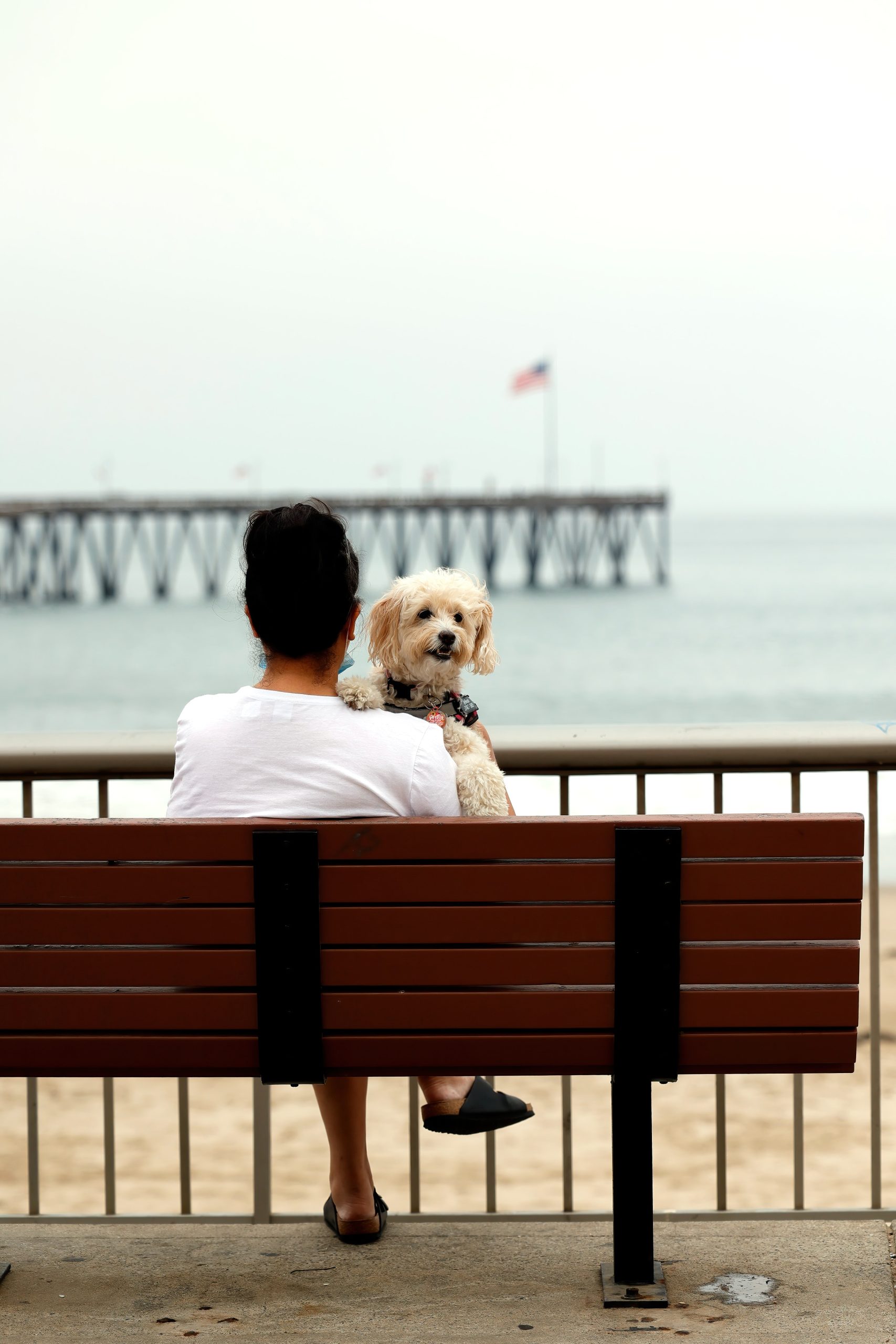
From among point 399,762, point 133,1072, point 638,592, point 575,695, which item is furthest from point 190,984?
point 638,592

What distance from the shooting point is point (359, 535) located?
73750 mm

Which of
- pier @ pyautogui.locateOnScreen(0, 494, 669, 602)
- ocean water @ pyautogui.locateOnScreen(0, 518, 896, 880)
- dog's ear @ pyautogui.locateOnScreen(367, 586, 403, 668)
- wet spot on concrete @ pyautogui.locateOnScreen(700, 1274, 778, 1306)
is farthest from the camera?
pier @ pyautogui.locateOnScreen(0, 494, 669, 602)

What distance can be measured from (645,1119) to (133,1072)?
0.93 m

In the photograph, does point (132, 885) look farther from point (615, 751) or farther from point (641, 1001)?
point (615, 751)

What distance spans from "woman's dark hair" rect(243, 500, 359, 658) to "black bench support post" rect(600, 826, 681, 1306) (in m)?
0.70

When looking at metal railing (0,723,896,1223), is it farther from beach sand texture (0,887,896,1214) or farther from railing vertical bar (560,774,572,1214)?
beach sand texture (0,887,896,1214)

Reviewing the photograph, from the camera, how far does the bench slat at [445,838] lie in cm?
253

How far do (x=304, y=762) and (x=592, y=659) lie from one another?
5316 centimetres

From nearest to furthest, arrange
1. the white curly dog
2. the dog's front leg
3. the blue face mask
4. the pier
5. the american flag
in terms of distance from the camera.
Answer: the blue face mask → the dog's front leg → the white curly dog → the american flag → the pier

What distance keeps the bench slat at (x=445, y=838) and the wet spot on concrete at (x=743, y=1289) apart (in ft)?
2.98

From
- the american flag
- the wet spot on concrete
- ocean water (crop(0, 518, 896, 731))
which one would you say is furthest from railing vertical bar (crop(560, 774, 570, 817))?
the american flag

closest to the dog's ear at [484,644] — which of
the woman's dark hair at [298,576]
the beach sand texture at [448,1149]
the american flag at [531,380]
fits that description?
the woman's dark hair at [298,576]

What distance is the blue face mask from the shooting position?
2.90m

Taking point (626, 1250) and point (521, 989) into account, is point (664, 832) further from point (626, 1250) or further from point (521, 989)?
point (626, 1250)
